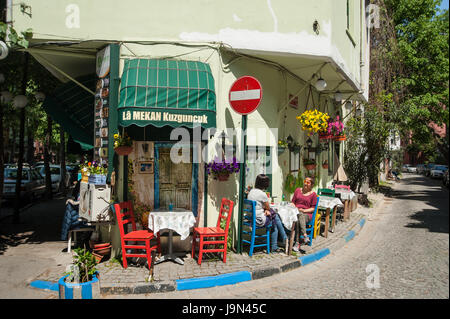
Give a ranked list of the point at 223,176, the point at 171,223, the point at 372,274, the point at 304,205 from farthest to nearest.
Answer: the point at 304,205 → the point at 223,176 → the point at 171,223 → the point at 372,274

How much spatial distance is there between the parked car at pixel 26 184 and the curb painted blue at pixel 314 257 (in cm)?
1388

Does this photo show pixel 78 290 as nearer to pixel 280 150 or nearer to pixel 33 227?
pixel 280 150

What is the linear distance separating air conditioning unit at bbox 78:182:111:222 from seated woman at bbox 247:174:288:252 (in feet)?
9.58

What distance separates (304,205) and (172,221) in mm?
3407

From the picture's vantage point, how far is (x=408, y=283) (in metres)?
3.14

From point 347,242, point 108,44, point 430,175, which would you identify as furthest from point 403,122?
point 430,175

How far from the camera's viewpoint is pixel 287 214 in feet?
23.5

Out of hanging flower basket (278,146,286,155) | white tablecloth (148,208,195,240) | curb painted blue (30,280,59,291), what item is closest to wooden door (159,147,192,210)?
white tablecloth (148,208,195,240)

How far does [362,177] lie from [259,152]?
7.80 metres

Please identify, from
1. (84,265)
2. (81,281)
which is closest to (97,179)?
(84,265)

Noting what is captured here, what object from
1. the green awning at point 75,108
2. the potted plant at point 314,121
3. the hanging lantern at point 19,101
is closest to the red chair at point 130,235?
the green awning at point 75,108

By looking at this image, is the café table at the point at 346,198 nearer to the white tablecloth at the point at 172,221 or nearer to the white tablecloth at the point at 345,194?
the white tablecloth at the point at 345,194

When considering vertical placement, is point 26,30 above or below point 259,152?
above

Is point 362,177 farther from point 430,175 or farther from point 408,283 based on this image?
point 430,175
